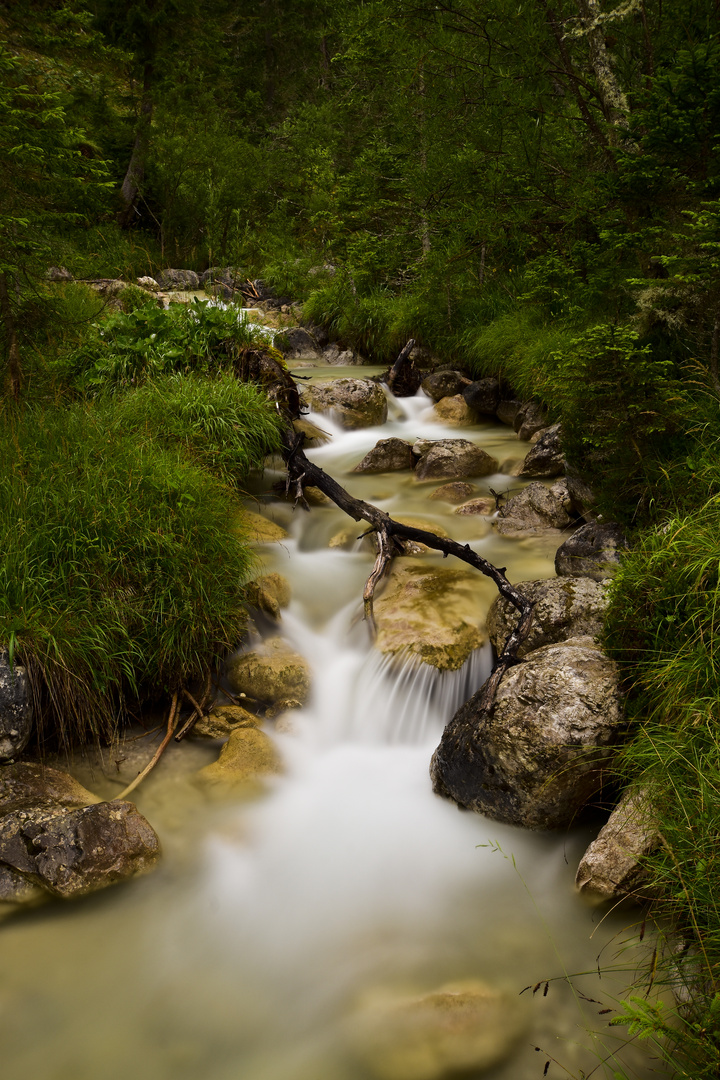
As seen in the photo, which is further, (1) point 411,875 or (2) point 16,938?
(1) point 411,875

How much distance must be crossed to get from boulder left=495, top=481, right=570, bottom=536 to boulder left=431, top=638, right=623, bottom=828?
2345 millimetres

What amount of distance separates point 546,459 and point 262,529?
2.95 metres

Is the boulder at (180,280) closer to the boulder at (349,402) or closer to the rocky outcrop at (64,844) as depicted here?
the boulder at (349,402)

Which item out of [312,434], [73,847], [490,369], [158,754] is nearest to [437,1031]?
[73,847]

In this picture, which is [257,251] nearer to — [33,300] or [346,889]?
[33,300]

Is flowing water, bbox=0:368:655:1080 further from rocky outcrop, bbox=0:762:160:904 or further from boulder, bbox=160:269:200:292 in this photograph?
boulder, bbox=160:269:200:292

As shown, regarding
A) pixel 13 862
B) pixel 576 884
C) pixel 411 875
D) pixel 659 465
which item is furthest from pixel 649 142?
pixel 13 862

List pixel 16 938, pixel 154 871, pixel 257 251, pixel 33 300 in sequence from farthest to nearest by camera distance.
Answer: pixel 257 251 < pixel 33 300 < pixel 154 871 < pixel 16 938

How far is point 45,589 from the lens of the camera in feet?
11.6

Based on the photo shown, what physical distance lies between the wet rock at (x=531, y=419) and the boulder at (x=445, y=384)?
4.60 feet

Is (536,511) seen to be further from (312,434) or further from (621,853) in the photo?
(621,853)

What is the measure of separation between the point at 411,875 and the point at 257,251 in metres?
15.3

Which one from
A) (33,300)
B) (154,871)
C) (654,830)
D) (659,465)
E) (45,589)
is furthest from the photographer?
(33,300)

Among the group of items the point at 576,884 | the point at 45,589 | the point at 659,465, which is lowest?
the point at 576,884
